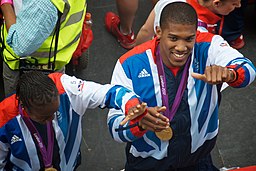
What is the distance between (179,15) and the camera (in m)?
2.99

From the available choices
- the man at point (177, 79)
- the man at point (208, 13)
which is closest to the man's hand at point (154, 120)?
the man at point (177, 79)

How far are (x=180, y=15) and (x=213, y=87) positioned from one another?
42 centimetres

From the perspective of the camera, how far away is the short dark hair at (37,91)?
284cm

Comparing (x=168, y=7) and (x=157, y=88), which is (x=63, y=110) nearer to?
(x=157, y=88)

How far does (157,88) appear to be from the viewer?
120 inches

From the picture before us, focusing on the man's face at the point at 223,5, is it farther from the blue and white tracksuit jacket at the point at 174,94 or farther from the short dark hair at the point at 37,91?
the short dark hair at the point at 37,91

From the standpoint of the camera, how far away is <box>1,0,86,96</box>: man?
11.2 ft

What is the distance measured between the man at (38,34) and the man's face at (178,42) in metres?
0.82

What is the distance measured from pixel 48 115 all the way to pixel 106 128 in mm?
1619

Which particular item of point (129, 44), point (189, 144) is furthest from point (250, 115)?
point (189, 144)

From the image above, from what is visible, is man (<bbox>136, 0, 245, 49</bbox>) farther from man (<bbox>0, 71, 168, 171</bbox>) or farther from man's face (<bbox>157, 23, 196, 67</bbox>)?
man (<bbox>0, 71, 168, 171</bbox>)

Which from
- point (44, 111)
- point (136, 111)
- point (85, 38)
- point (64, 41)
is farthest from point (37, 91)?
point (85, 38)

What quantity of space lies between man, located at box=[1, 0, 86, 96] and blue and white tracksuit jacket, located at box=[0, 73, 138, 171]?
438 millimetres

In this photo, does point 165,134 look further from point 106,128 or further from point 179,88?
point 106,128
